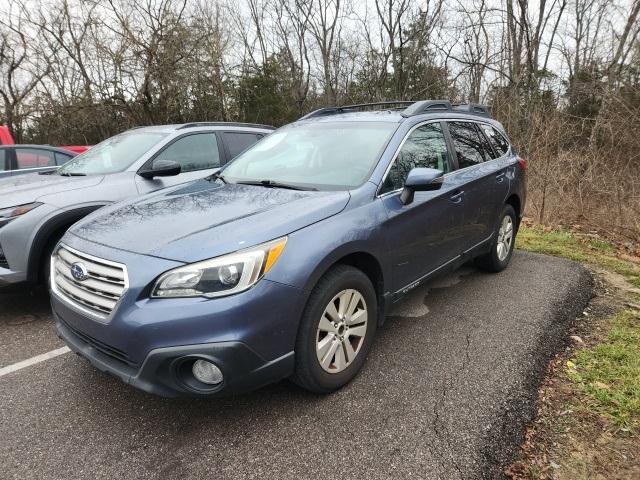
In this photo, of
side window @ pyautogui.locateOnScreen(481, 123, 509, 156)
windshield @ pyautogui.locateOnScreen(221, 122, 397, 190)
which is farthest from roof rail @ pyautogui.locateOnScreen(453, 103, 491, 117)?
windshield @ pyautogui.locateOnScreen(221, 122, 397, 190)

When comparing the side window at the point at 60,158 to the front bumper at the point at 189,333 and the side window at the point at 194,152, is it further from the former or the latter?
the front bumper at the point at 189,333

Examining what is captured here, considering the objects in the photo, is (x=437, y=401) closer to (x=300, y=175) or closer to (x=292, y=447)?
(x=292, y=447)

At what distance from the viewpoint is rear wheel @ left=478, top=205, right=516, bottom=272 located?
4.64m

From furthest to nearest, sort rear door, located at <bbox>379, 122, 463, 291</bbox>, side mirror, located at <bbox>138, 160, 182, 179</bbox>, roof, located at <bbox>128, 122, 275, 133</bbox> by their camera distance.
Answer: roof, located at <bbox>128, 122, 275, 133</bbox>
side mirror, located at <bbox>138, 160, 182, 179</bbox>
rear door, located at <bbox>379, 122, 463, 291</bbox>

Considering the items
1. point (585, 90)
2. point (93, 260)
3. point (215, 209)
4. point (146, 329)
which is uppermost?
point (585, 90)

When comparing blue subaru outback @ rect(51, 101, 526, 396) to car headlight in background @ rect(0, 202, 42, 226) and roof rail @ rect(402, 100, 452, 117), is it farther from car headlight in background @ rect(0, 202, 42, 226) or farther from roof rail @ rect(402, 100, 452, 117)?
car headlight in background @ rect(0, 202, 42, 226)

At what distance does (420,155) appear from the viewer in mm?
3418

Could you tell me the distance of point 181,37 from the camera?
16.9 metres

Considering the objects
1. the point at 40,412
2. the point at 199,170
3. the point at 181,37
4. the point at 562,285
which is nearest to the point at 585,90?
the point at 562,285

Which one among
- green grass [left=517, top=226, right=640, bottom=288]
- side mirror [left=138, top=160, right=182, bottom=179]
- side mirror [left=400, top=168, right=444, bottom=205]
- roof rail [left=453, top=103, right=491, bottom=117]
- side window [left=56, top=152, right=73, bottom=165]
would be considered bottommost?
green grass [left=517, top=226, right=640, bottom=288]

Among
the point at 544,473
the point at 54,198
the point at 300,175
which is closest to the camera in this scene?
the point at 544,473

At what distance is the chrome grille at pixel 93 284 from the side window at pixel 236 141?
3159 millimetres

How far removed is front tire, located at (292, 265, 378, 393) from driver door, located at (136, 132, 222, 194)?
2.74 m

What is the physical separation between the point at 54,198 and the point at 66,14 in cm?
1870
